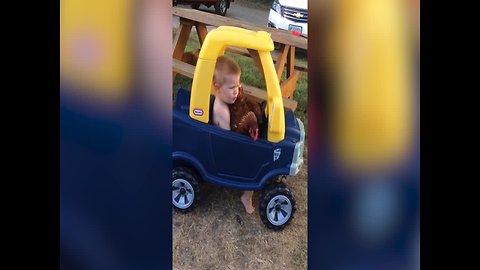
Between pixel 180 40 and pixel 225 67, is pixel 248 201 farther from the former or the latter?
pixel 180 40

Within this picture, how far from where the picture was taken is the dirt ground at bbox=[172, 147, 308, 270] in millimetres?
1543

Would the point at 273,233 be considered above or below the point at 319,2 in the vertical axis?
below

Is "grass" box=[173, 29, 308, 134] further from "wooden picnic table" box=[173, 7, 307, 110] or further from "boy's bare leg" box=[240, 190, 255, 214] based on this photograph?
"boy's bare leg" box=[240, 190, 255, 214]

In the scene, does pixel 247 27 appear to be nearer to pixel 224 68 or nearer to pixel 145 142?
pixel 224 68

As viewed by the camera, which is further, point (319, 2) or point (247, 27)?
point (247, 27)

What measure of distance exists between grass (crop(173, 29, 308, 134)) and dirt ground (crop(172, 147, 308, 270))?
0.13 meters

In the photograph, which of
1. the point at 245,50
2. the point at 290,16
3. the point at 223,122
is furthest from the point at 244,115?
the point at 290,16

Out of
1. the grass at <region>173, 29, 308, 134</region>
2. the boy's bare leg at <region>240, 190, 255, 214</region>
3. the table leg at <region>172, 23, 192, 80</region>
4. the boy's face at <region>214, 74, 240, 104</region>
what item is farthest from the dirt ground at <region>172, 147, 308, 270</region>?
the table leg at <region>172, 23, 192, 80</region>

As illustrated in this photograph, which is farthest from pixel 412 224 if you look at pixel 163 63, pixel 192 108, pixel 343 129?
pixel 163 63

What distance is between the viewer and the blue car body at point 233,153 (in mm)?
1556

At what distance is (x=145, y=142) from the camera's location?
4.99ft

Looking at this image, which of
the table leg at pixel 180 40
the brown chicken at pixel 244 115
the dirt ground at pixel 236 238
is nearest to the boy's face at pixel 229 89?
the brown chicken at pixel 244 115

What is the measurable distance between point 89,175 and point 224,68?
1.46ft

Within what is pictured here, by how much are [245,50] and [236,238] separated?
0.49 meters
